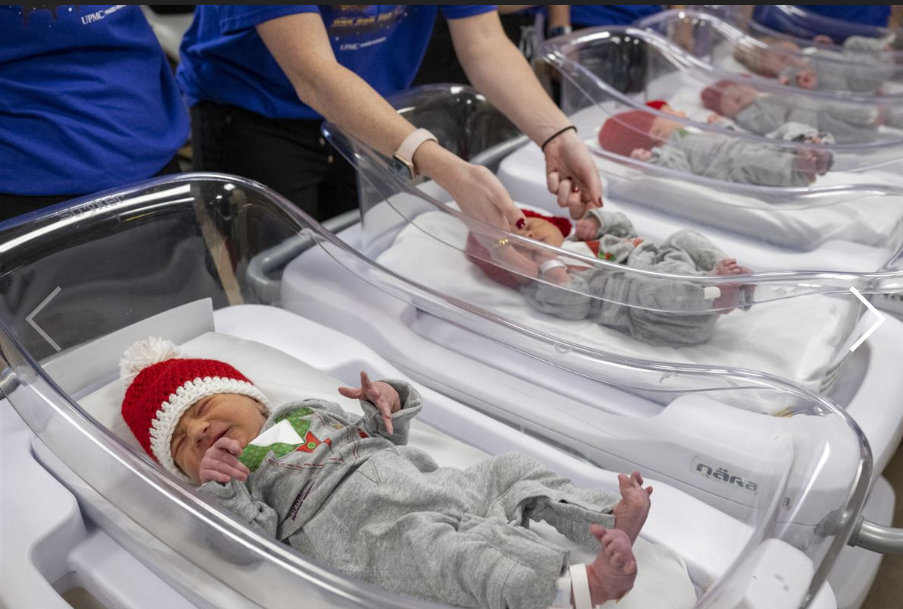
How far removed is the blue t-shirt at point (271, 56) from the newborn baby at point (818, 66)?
1.06 metres

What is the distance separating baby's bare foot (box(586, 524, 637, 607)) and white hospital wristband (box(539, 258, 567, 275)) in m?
0.44

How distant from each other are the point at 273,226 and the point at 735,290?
0.63 m

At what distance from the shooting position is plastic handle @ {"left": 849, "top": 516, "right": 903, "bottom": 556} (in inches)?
28.2

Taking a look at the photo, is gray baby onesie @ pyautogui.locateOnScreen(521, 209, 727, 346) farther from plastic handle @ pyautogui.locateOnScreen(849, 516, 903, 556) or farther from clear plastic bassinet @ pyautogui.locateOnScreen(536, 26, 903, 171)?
clear plastic bassinet @ pyautogui.locateOnScreen(536, 26, 903, 171)

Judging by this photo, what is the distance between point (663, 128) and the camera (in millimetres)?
1568

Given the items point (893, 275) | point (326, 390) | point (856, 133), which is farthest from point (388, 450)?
point (856, 133)

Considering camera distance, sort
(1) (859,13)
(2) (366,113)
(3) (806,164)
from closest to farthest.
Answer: (2) (366,113), (3) (806,164), (1) (859,13)

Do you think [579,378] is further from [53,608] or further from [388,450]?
[53,608]

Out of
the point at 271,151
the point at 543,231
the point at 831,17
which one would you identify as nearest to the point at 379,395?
the point at 543,231

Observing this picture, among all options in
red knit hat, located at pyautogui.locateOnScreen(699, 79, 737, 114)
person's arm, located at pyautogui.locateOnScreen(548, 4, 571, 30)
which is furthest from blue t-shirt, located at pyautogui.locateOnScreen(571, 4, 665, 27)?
red knit hat, located at pyautogui.locateOnScreen(699, 79, 737, 114)

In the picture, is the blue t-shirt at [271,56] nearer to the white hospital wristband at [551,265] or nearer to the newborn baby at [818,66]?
the white hospital wristband at [551,265]

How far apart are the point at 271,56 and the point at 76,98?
0.32 m

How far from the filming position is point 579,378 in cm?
97

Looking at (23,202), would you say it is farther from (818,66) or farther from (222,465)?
(818,66)
